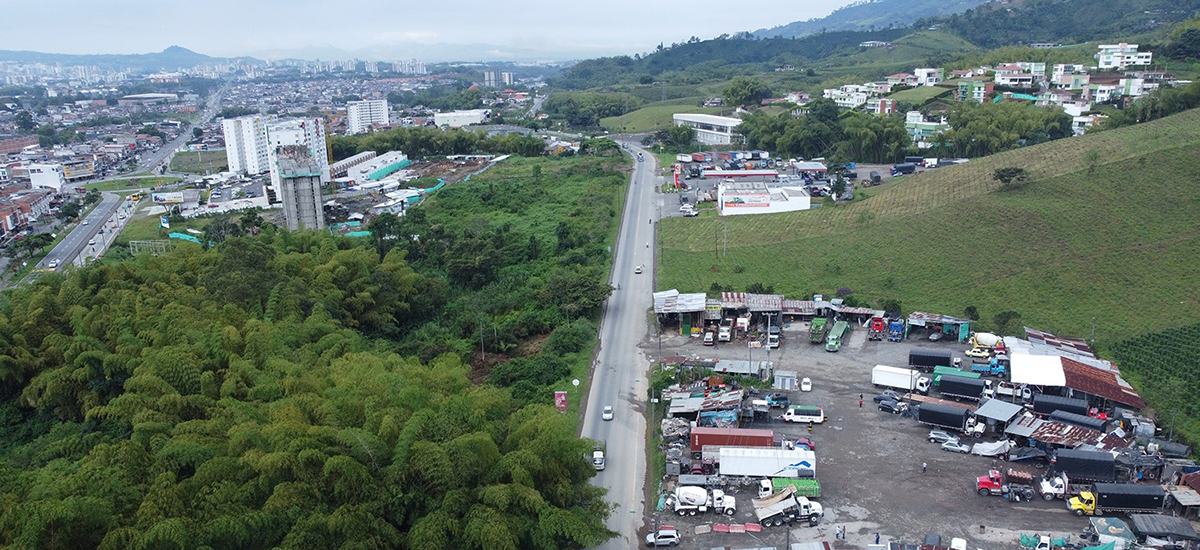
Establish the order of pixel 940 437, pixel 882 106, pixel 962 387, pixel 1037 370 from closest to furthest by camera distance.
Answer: pixel 940 437 < pixel 962 387 < pixel 1037 370 < pixel 882 106

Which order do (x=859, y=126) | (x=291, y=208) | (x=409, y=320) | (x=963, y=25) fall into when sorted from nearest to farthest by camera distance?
(x=409, y=320) → (x=291, y=208) → (x=859, y=126) → (x=963, y=25)

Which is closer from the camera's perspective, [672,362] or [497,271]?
[672,362]

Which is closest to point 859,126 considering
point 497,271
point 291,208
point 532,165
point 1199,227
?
point 532,165

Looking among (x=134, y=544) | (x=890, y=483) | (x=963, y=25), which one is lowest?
(x=890, y=483)

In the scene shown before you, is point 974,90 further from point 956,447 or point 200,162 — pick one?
point 200,162

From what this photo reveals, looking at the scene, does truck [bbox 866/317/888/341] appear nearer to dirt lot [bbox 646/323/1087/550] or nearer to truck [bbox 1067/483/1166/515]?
dirt lot [bbox 646/323/1087/550]

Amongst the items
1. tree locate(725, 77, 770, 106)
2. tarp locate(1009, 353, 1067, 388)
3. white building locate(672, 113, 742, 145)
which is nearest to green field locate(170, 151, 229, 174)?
white building locate(672, 113, 742, 145)

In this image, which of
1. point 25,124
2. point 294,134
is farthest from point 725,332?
point 25,124

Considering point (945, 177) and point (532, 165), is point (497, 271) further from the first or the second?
point (532, 165)
